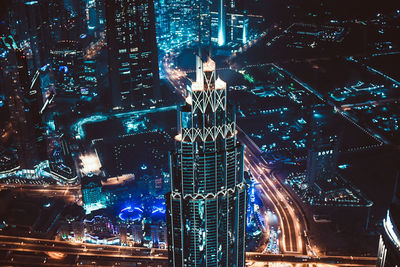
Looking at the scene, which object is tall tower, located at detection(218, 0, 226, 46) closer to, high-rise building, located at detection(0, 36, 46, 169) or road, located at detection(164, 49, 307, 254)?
road, located at detection(164, 49, 307, 254)

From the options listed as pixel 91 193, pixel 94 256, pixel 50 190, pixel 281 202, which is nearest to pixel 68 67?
pixel 50 190

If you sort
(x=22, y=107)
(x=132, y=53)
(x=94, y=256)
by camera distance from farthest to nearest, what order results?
(x=132, y=53) → (x=22, y=107) → (x=94, y=256)

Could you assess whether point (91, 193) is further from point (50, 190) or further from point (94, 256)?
point (94, 256)

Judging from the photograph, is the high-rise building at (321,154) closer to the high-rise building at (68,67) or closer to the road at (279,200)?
the road at (279,200)

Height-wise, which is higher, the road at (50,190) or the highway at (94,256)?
the road at (50,190)

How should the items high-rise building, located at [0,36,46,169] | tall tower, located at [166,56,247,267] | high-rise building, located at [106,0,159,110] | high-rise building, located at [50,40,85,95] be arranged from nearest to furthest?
tall tower, located at [166,56,247,267]
high-rise building, located at [0,36,46,169]
high-rise building, located at [106,0,159,110]
high-rise building, located at [50,40,85,95]

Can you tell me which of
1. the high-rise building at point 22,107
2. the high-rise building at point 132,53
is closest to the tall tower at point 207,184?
the high-rise building at point 22,107

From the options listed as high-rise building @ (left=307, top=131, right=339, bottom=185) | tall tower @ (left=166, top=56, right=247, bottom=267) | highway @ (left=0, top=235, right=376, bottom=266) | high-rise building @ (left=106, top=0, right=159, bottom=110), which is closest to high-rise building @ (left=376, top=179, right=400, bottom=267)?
tall tower @ (left=166, top=56, right=247, bottom=267)
